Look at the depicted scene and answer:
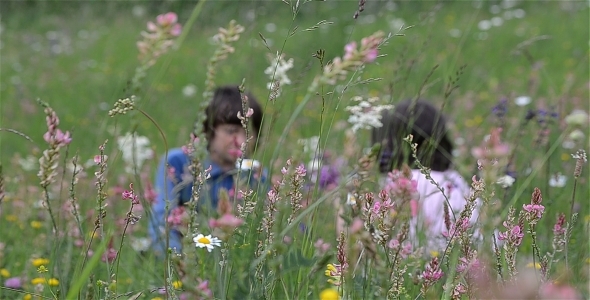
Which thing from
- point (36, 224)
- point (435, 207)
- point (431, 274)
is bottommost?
point (431, 274)

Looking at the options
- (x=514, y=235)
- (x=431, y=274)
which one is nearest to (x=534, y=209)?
(x=514, y=235)

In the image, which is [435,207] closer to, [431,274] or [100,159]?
[431,274]

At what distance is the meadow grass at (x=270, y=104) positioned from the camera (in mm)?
1255

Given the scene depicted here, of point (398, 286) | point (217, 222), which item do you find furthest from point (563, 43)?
point (217, 222)

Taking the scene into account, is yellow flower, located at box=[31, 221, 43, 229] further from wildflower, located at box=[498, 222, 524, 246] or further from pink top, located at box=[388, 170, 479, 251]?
wildflower, located at box=[498, 222, 524, 246]

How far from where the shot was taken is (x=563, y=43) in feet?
21.8

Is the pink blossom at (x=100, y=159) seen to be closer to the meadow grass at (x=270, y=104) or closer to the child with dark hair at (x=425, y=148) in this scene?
the meadow grass at (x=270, y=104)

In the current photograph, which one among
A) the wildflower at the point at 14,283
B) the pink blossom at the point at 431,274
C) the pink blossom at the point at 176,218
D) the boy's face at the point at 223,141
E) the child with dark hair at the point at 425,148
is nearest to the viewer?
the pink blossom at the point at 431,274

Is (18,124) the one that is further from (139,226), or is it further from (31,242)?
(31,242)

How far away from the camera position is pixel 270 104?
16.5 feet

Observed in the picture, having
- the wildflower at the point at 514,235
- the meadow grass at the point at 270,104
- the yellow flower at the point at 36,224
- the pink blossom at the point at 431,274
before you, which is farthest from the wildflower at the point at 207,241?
the yellow flower at the point at 36,224

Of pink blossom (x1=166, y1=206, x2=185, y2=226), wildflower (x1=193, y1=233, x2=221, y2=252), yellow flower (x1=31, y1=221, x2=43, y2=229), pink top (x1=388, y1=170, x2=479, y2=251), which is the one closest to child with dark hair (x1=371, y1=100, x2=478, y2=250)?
pink top (x1=388, y1=170, x2=479, y2=251)

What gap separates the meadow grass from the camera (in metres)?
1.25

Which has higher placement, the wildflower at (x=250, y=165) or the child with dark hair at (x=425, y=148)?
the child with dark hair at (x=425, y=148)
